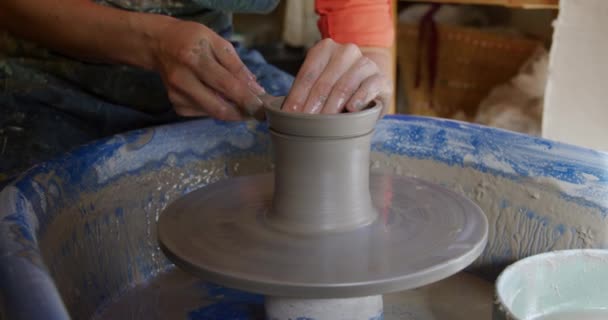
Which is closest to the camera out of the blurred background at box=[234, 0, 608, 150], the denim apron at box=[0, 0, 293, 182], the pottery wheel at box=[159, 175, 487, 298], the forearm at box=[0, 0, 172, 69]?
the pottery wheel at box=[159, 175, 487, 298]

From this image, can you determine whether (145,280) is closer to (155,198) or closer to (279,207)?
(155,198)

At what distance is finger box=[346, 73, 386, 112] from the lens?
3.16 ft

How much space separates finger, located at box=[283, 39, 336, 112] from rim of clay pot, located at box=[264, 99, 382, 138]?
27 mm

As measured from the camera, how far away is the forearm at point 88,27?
46.2 inches

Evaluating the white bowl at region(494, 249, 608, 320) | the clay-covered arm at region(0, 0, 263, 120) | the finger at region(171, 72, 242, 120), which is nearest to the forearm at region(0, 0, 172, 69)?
the clay-covered arm at region(0, 0, 263, 120)

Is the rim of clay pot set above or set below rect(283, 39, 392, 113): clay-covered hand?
below

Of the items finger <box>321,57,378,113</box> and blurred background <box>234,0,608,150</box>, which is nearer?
finger <box>321,57,378,113</box>

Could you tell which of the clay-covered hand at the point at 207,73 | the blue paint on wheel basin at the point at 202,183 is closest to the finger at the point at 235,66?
the clay-covered hand at the point at 207,73

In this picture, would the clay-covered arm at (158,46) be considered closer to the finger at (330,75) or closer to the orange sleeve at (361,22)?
the finger at (330,75)

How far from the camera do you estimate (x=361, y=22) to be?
1.50 metres

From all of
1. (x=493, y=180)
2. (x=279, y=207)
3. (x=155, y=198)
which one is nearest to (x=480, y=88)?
(x=493, y=180)

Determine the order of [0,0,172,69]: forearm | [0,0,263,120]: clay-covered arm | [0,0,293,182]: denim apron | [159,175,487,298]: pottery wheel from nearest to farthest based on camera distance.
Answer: [159,175,487,298]: pottery wheel < [0,0,263,120]: clay-covered arm < [0,0,172,69]: forearm < [0,0,293,182]: denim apron

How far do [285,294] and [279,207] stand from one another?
0.18m

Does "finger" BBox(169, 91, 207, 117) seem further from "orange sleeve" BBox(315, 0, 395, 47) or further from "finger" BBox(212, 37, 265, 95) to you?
"orange sleeve" BBox(315, 0, 395, 47)
